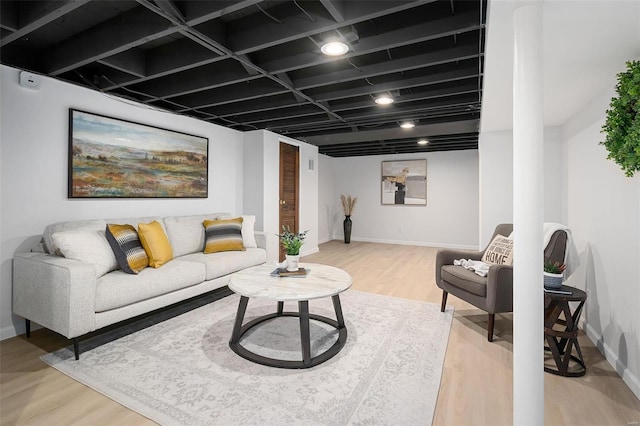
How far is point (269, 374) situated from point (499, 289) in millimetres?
1861

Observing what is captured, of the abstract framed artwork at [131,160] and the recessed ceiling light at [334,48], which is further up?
the recessed ceiling light at [334,48]

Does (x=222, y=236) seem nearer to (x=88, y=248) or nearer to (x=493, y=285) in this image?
(x=88, y=248)

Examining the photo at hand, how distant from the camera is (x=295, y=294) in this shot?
2.16 meters

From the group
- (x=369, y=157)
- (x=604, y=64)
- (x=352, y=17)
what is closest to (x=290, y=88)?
(x=352, y=17)

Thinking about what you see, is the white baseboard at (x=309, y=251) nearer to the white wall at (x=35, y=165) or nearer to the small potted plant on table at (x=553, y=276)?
the white wall at (x=35, y=165)

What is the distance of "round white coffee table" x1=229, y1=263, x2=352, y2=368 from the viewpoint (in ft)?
7.06

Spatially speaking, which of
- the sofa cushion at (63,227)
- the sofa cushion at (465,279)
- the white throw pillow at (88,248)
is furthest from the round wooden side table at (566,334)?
the sofa cushion at (63,227)

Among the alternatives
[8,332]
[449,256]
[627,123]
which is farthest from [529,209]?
[8,332]

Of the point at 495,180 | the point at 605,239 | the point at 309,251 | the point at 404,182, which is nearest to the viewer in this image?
the point at 605,239

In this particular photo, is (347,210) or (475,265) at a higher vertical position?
(347,210)

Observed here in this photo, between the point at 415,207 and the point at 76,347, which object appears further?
the point at 415,207

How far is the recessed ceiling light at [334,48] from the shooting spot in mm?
2319

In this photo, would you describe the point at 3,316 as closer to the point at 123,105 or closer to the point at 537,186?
the point at 123,105

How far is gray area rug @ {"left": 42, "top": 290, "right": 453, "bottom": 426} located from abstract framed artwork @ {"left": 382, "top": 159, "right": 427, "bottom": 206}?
4.92 m
